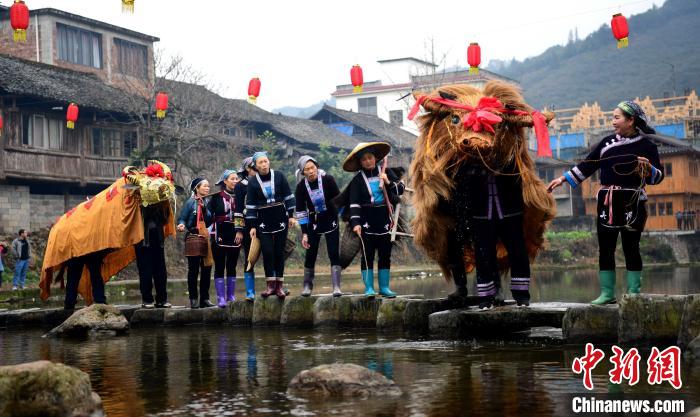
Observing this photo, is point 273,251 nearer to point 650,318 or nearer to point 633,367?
point 650,318

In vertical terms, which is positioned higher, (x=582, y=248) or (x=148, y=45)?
(x=148, y=45)

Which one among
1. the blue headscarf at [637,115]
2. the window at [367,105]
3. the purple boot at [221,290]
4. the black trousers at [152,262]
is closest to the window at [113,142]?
the black trousers at [152,262]

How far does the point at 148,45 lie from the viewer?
149 ft

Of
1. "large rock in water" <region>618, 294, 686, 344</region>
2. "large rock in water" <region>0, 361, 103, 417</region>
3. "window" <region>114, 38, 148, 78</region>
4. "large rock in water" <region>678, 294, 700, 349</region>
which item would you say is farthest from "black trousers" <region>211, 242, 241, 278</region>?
"window" <region>114, 38, 148, 78</region>

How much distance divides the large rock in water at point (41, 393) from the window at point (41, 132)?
Answer: 94.1ft

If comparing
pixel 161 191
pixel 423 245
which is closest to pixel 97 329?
pixel 161 191

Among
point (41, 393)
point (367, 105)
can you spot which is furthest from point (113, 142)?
point (367, 105)

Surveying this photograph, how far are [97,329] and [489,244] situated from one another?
5.16 m

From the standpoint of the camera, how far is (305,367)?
8.03 m

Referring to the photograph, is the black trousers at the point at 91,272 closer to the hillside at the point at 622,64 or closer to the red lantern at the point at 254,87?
the red lantern at the point at 254,87

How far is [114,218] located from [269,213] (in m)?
2.30

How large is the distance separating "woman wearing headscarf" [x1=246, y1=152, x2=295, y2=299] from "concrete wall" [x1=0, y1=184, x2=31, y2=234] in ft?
70.1

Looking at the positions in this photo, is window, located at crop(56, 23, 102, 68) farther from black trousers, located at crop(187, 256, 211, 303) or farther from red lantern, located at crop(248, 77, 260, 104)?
black trousers, located at crop(187, 256, 211, 303)

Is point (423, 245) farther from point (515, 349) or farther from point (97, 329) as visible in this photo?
point (97, 329)
